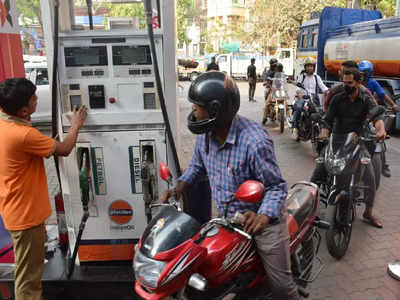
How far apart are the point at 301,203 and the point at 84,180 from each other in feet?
5.73

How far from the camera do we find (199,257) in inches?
71.8

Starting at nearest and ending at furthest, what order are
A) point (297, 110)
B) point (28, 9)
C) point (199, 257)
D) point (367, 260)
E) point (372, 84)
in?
point (199, 257)
point (367, 260)
point (372, 84)
point (297, 110)
point (28, 9)

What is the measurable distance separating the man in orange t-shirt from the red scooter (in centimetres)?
91

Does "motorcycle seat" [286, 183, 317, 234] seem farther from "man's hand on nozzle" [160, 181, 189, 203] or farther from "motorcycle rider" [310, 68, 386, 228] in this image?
"motorcycle rider" [310, 68, 386, 228]

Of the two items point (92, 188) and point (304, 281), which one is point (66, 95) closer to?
point (92, 188)

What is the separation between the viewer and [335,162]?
3.71 meters

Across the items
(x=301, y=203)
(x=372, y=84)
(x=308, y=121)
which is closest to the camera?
(x=301, y=203)

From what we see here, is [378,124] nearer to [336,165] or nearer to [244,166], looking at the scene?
[336,165]

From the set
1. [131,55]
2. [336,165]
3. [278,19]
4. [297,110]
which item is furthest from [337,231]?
[278,19]

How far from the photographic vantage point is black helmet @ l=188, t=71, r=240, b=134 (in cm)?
201

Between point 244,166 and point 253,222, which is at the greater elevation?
point 244,166

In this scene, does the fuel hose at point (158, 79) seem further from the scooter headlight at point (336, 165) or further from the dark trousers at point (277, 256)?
the scooter headlight at point (336, 165)

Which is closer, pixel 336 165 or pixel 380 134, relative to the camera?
pixel 336 165

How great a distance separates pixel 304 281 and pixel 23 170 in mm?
2143
